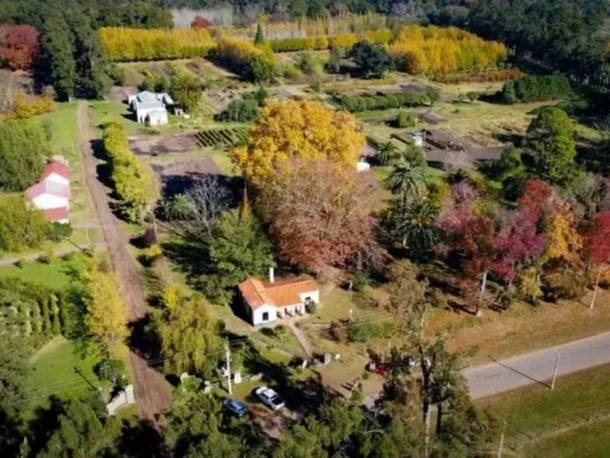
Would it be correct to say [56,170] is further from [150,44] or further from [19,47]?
[150,44]

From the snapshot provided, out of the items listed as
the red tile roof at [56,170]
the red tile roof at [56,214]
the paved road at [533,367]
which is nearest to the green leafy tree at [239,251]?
the paved road at [533,367]

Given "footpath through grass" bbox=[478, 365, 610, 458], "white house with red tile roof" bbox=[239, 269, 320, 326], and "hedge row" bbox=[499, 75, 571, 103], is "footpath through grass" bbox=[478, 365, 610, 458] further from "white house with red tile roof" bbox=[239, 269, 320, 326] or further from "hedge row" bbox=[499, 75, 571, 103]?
"hedge row" bbox=[499, 75, 571, 103]

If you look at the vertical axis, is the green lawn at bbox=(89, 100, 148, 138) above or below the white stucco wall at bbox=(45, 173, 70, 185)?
below

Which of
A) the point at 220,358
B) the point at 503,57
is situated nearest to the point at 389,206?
the point at 220,358

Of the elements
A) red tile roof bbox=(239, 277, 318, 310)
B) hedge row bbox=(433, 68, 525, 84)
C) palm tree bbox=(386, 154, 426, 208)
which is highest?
palm tree bbox=(386, 154, 426, 208)

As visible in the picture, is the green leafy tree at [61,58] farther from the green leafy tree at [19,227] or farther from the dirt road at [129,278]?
the green leafy tree at [19,227]

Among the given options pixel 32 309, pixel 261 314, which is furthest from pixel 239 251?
pixel 32 309

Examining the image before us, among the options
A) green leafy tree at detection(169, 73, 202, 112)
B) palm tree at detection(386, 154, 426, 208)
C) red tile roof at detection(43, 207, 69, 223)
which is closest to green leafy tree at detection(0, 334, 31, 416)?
red tile roof at detection(43, 207, 69, 223)
